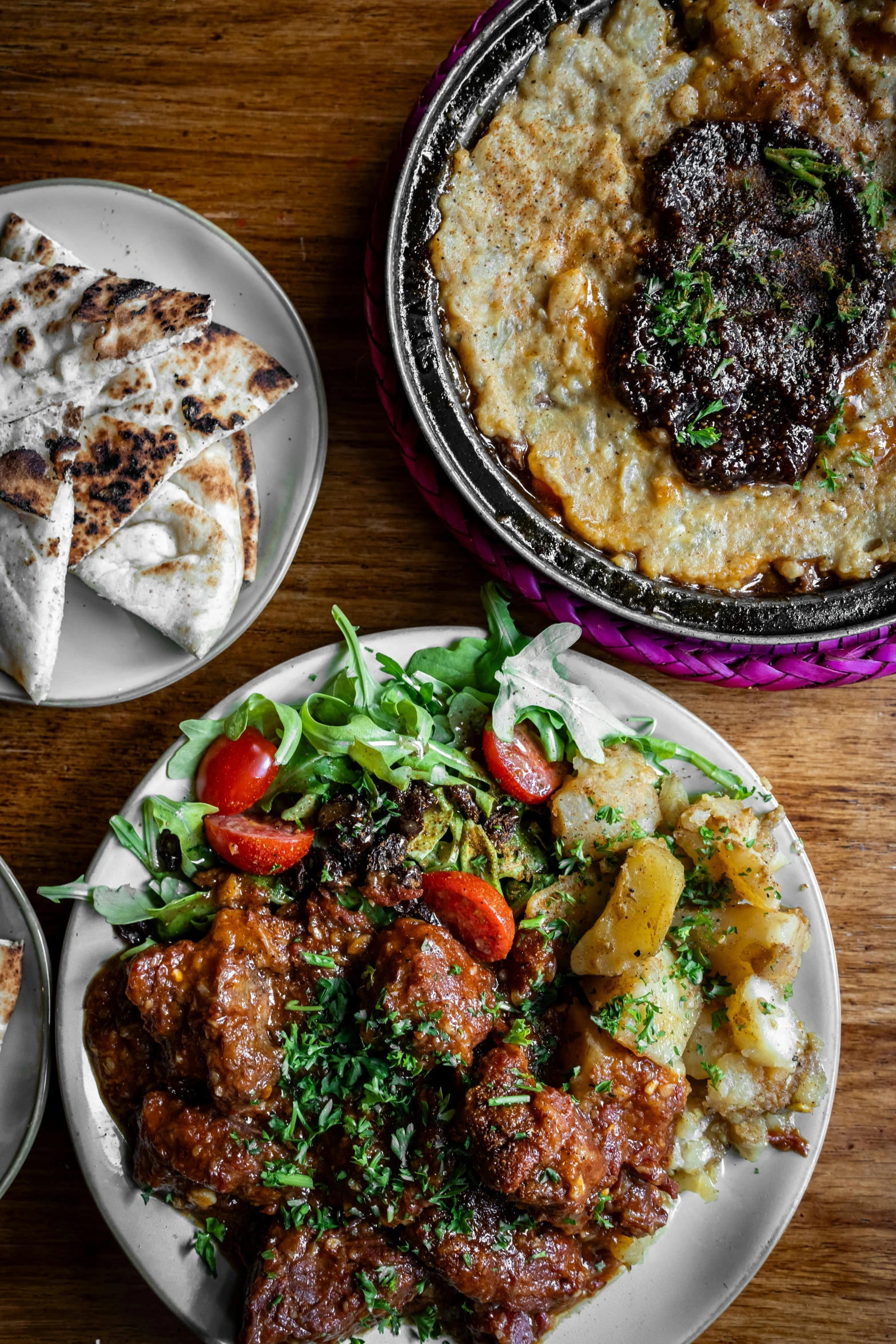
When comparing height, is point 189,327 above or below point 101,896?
above

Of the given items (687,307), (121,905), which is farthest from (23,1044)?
(687,307)

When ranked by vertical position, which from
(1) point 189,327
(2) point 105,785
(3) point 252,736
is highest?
(1) point 189,327

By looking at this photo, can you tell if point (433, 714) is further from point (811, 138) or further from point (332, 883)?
point (811, 138)

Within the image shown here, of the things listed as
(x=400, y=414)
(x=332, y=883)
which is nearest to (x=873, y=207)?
(x=400, y=414)

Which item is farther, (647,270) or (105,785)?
(105,785)

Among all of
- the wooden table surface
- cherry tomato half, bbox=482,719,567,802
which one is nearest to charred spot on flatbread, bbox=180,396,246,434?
the wooden table surface

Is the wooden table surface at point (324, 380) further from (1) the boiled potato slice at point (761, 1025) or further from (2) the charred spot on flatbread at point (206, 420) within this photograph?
(1) the boiled potato slice at point (761, 1025)

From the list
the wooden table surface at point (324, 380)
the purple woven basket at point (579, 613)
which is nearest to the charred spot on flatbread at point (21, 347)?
the wooden table surface at point (324, 380)
